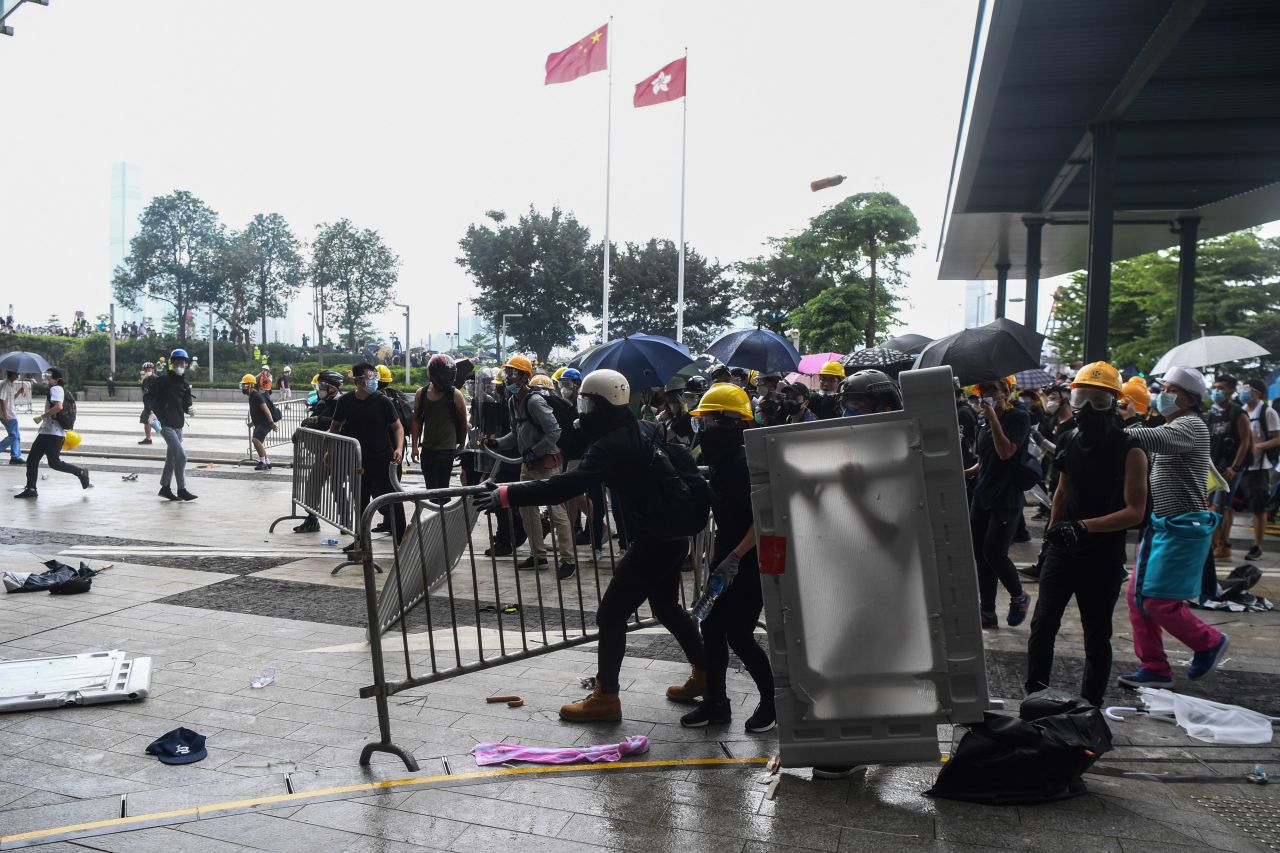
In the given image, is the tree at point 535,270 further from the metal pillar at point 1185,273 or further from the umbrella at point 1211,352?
the umbrella at point 1211,352

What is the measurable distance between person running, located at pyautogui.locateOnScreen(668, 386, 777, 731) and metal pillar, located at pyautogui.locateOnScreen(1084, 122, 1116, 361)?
11.8m

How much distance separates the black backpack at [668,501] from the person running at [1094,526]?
177cm

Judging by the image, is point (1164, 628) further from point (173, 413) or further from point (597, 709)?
point (173, 413)

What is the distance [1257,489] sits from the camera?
32.8 feet

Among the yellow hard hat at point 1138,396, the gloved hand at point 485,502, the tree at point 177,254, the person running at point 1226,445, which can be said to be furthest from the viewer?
the tree at point 177,254

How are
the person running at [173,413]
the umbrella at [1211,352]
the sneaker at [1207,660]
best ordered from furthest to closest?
the person running at [173,413], the umbrella at [1211,352], the sneaker at [1207,660]

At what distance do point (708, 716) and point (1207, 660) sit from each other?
9.68 feet

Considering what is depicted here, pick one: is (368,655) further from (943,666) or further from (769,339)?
(769,339)

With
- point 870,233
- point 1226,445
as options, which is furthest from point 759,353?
point 870,233

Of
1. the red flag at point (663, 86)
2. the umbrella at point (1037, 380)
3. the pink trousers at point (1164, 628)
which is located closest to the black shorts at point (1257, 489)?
the umbrella at point (1037, 380)

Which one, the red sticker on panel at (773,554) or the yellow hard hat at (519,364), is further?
the yellow hard hat at (519,364)

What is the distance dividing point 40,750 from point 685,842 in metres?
3.03

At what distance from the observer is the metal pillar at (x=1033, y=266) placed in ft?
75.7

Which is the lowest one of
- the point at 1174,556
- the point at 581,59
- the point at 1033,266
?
the point at 1174,556
